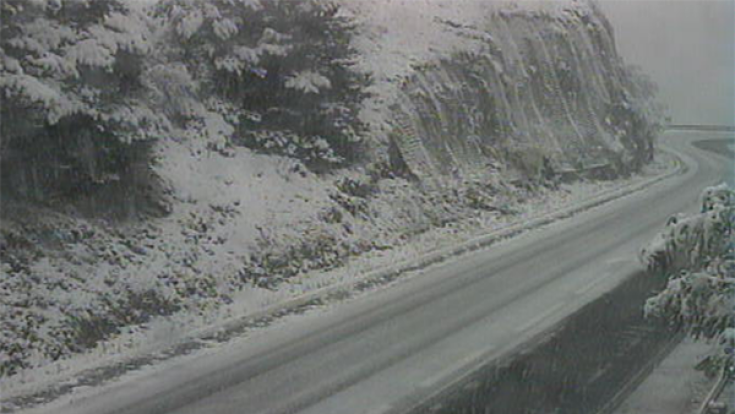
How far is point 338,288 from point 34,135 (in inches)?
220

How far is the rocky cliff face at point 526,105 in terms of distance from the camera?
24125 mm

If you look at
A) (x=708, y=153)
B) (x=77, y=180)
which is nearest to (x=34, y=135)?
(x=77, y=180)

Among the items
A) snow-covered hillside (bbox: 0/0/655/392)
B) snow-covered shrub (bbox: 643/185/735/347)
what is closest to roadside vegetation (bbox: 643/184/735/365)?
snow-covered shrub (bbox: 643/185/735/347)

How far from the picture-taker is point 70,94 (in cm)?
1265

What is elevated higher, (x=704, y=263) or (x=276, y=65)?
(x=276, y=65)

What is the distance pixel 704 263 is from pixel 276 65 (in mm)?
12576

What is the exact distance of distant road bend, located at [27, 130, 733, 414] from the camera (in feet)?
30.2

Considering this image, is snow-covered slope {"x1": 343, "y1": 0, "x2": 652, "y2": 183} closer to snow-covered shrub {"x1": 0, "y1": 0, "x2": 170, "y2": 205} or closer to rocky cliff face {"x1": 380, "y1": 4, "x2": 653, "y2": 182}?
rocky cliff face {"x1": 380, "y1": 4, "x2": 653, "y2": 182}

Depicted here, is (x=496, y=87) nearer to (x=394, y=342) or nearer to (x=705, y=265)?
(x=394, y=342)

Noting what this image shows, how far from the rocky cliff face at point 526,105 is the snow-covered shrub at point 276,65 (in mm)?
3568

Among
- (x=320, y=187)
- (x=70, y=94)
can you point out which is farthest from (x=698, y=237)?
(x=320, y=187)

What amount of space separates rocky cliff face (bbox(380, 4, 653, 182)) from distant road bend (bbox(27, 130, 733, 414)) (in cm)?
611

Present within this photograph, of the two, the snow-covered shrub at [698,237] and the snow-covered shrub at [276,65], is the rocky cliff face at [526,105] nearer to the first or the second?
the snow-covered shrub at [276,65]

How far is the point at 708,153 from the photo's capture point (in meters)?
42.8
